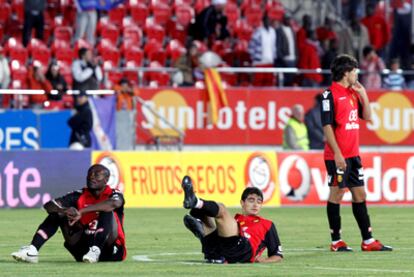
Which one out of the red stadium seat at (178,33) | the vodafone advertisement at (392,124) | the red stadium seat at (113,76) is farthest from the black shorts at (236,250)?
the red stadium seat at (178,33)

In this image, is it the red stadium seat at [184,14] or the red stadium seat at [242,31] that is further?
the red stadium seat at [242,31]

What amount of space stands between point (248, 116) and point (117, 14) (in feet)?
13.5

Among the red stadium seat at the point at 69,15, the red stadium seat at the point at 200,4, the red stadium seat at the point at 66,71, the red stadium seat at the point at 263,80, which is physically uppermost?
the red stadium seat at the point at 200,4

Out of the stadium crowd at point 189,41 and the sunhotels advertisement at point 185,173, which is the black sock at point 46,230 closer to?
the sunhotels advertisement at point 185,173

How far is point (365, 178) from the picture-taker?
2748 centimetres

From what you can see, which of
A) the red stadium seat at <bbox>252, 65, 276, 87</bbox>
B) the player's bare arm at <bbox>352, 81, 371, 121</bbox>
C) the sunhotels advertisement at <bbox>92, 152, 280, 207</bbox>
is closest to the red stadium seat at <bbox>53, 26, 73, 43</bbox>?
the red stadium seat at <bbox>252, 65, 276, 87</bbox>

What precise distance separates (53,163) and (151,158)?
6.10 feet

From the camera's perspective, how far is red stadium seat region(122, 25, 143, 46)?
32719mm

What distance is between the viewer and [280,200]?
27141 mm

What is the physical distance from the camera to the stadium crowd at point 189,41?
31.0 m

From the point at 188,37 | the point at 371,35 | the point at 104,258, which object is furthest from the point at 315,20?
the point at 104,258

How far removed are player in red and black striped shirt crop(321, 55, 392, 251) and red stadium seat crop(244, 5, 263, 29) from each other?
1814 centimetres

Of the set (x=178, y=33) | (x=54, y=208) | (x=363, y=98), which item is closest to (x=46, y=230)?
(x=54, y=208)

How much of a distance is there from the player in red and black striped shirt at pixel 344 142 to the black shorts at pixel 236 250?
2.32 m
